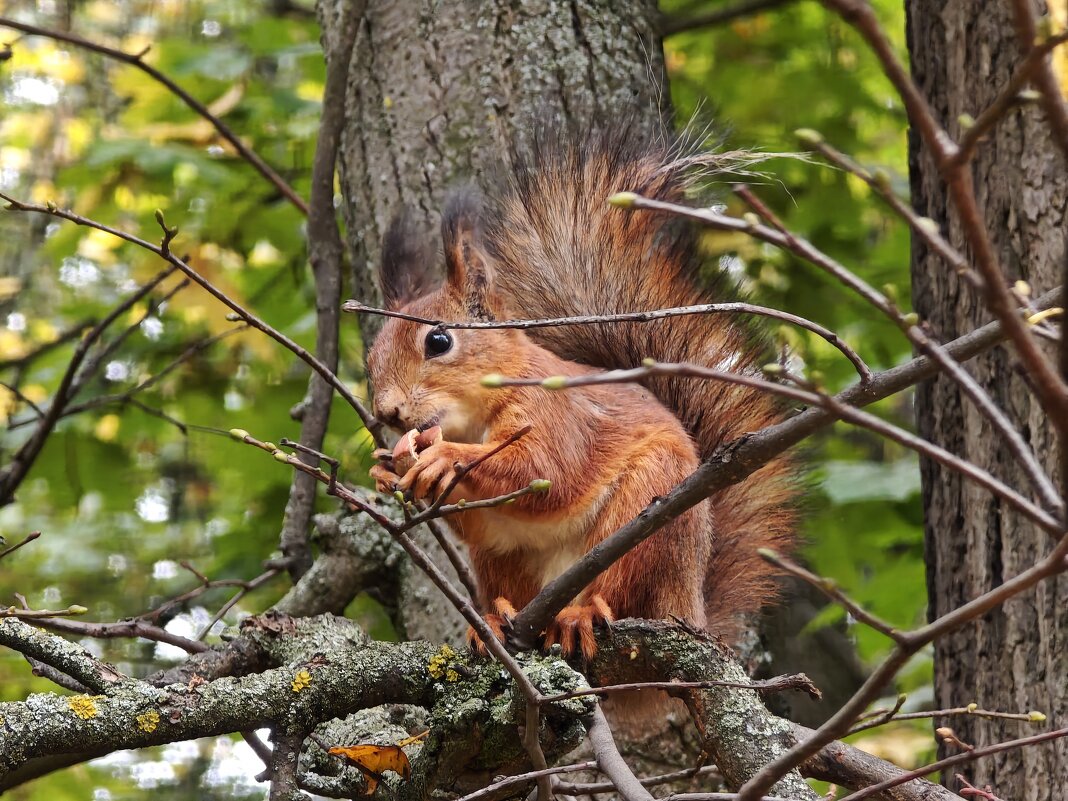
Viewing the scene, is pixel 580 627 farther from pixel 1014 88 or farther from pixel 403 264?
pixel 1014 88

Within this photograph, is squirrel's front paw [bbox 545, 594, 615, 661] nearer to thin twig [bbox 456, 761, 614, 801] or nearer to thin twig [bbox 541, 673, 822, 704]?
thin twig [bbox 541, 673, 822, 704]

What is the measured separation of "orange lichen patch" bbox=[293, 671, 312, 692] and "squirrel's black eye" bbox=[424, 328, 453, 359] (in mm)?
782

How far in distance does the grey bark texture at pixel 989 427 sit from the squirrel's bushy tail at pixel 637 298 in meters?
0.36

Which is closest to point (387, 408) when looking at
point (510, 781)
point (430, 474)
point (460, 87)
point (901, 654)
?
Answer: point (430, 474)

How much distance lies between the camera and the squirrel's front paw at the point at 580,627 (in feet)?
6.02

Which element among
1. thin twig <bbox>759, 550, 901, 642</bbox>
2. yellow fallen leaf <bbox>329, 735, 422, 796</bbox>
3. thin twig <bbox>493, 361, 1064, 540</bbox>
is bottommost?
yellow fallen leaf <bbox>329, 735, 422, 796</bbox>

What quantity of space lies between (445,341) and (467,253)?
197mm

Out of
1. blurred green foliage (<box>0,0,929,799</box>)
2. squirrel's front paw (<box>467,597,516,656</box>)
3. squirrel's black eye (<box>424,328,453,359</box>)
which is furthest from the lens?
blurred green foliage (<box>0,0,929,799</box>)

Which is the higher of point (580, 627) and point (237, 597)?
point (237, 597)

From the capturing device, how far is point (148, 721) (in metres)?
1.47

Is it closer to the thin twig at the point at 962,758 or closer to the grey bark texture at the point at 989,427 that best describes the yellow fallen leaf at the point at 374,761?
the thin twig at the point at 962,758

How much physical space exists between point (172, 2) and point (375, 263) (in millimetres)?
3543

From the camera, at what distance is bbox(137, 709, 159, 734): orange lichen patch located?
4.79 feet

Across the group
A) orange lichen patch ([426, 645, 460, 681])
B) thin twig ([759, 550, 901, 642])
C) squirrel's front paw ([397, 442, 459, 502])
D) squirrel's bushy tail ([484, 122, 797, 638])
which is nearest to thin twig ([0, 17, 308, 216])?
squirrel's bushy tail ([484, 122, 797, 638])
